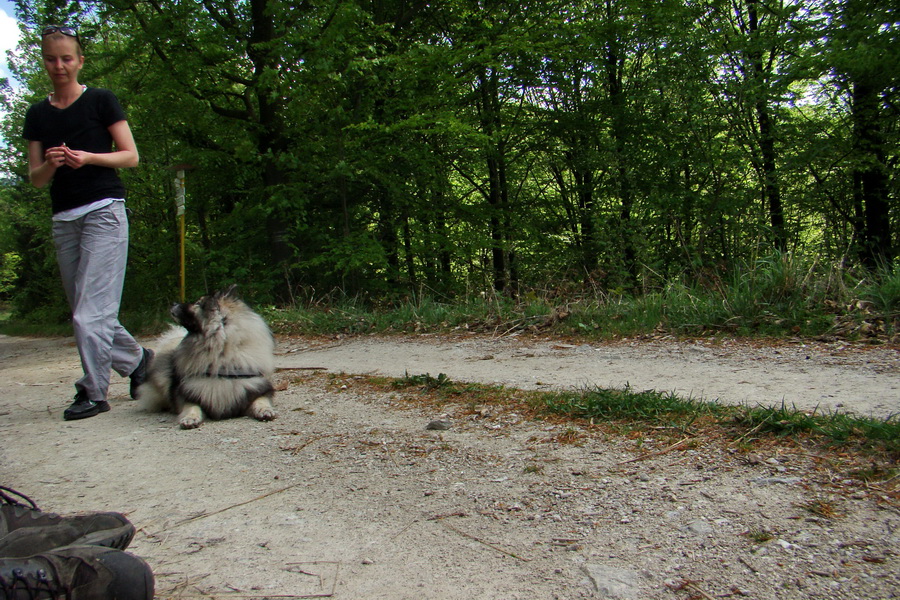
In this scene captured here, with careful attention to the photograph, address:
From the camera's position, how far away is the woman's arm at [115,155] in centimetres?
395

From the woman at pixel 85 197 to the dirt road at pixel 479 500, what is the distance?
623mm

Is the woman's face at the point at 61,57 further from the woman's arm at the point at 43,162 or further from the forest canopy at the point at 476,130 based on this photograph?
the forest canopy at the point at 476,130

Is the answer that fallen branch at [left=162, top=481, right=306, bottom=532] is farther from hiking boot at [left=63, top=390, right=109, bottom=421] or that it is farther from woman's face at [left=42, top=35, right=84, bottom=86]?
woman's face at [left=42, top=35, right=84, bottom=86]

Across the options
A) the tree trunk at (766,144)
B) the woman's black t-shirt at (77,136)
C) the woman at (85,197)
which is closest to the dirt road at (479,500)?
the woman at (85,197)

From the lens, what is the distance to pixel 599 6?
1562 cm

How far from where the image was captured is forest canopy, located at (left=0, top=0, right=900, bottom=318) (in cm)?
1127

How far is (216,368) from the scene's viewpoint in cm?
420

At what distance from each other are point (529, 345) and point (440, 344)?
1.18 m

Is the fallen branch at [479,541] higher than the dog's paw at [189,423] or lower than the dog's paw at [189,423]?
lower

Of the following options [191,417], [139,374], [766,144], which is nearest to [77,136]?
[139,374]

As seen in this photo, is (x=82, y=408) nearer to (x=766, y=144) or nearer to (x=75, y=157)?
(x=75, y=157)

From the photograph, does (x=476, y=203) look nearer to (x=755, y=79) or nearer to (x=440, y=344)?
(x=755, y=79)

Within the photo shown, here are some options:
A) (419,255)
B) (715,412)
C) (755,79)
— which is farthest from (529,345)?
(755,79)

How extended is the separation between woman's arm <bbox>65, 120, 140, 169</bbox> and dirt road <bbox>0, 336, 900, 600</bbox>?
1.78 meters
